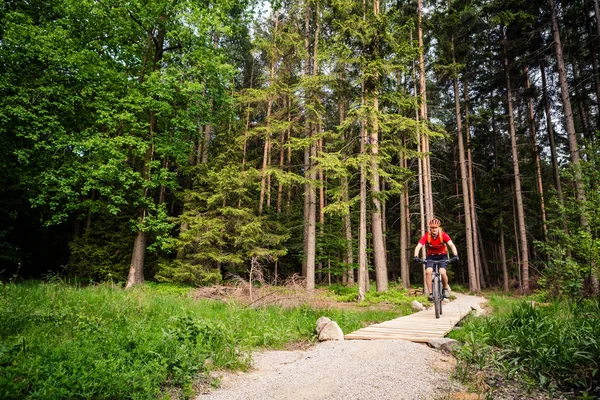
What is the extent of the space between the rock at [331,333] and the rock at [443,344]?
153 cm

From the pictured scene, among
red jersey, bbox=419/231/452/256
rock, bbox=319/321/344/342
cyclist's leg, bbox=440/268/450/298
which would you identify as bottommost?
rock, bbox=319/321/344/342

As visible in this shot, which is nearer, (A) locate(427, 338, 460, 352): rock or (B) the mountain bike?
(A) locate(427, 338, 460, 352): rock

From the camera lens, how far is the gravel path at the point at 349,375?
2.97 meters

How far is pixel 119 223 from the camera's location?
17.5 meters

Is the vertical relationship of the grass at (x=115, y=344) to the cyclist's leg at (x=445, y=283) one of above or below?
below

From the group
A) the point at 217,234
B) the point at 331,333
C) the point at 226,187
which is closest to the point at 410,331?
the point at 331,333

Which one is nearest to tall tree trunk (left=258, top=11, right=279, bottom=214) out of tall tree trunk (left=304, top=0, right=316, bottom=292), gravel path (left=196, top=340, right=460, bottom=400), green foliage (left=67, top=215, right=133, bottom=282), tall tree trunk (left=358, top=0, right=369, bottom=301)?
tall tree trunk (left=304, top=0, right=316, bottom=292)

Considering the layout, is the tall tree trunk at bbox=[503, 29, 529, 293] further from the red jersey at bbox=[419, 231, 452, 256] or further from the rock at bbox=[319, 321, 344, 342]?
the rock at bbox=[319, 321, 344, 342]

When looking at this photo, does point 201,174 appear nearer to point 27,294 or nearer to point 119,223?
point 119,223

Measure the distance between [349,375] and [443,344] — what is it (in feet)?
6.57

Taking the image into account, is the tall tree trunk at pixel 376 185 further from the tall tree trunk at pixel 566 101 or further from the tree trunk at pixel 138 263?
the tree trunk at pixel 138 263

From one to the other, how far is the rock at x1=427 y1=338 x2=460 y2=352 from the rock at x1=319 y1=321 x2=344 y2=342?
1533mm

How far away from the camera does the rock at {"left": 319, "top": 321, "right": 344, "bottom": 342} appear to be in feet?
17.7

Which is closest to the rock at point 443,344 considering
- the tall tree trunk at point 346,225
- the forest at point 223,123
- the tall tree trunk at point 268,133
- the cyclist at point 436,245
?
the cyclist at point 436,245
